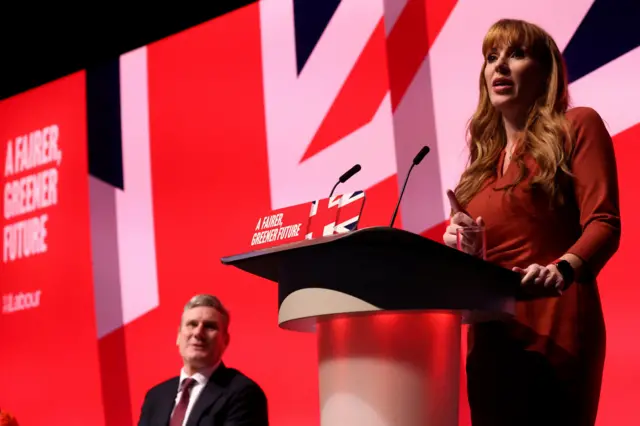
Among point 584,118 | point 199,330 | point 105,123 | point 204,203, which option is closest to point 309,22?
point 204,203

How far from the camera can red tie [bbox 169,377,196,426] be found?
9.61 feet

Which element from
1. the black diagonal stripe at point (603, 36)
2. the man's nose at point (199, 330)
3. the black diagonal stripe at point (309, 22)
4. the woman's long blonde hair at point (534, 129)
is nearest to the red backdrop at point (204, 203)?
the black diagonal stripe at point (309, 22)

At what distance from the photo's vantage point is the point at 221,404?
2.88 meters

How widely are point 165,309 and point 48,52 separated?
1990 mm

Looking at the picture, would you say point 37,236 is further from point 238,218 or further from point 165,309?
point 238,218

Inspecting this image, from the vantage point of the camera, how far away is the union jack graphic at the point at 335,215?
1.56 m

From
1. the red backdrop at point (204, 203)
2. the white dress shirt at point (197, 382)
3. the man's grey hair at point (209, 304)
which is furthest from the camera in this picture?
the red backdrop at point (204, 203)

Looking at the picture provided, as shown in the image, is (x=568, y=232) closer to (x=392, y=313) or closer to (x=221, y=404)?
(x=392, y=313)

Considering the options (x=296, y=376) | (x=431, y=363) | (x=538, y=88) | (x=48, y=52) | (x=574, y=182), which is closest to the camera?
(x=431, y=363)

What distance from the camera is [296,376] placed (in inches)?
140

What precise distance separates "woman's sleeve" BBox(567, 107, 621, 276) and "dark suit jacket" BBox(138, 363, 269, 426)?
1.58 metres

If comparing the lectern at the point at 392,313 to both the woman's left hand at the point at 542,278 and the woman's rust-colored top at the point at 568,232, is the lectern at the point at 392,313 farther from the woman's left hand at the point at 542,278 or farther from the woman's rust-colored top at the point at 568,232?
the woman's rust-colored top at the point at 568,232

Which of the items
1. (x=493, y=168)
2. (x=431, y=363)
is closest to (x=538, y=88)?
(x=493, y=168)

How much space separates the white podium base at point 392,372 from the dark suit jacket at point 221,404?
1.39m
